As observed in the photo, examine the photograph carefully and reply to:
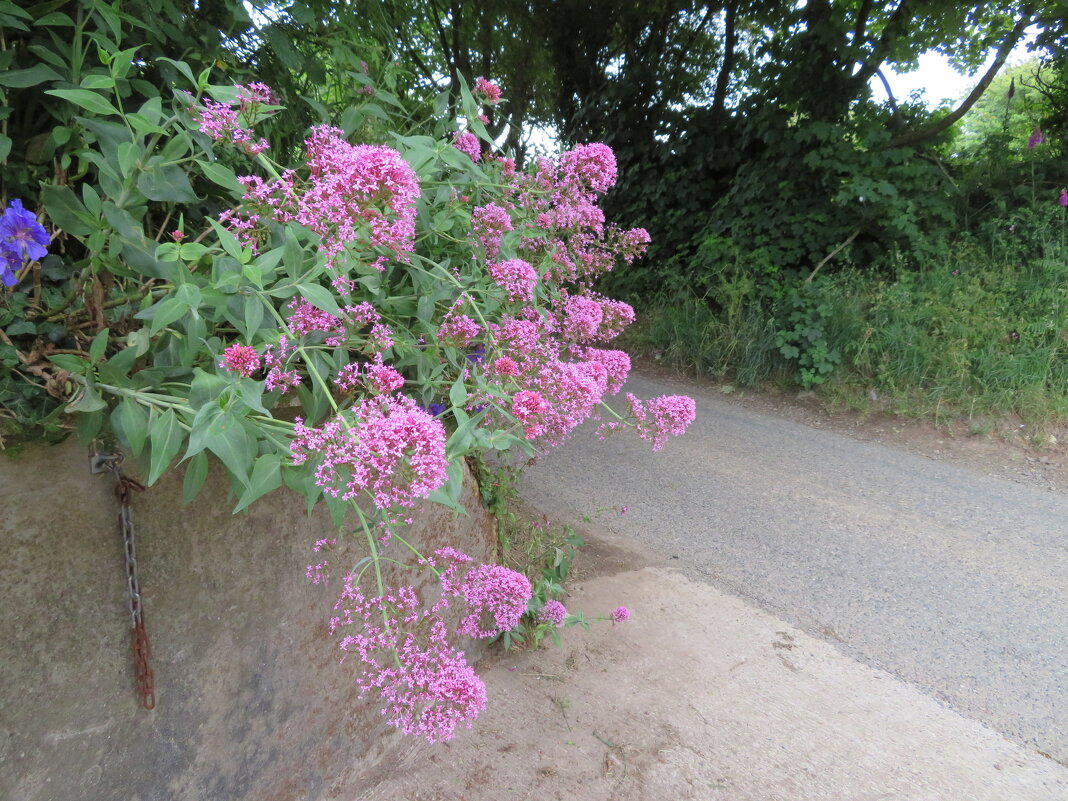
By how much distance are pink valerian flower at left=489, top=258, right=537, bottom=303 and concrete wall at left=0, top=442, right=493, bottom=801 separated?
0.89 m

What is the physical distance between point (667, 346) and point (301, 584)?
662 centimetres

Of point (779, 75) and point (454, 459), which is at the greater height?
point (779, 75)

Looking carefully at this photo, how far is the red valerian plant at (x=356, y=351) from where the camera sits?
133 centimetres

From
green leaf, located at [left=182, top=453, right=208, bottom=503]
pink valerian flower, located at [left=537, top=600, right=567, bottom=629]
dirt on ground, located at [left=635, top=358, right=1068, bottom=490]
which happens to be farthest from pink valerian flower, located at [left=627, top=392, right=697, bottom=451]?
dirt on ground, located at [left=635, top=358, right=1068, bottom=490]

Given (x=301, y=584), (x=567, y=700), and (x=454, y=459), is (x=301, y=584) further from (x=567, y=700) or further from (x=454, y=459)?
(x=567, y=700)

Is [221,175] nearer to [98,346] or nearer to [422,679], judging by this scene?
[98,346]

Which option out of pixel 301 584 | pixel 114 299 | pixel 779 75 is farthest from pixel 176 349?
pixel 779 75

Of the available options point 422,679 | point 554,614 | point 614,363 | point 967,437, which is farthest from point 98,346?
point 967,437

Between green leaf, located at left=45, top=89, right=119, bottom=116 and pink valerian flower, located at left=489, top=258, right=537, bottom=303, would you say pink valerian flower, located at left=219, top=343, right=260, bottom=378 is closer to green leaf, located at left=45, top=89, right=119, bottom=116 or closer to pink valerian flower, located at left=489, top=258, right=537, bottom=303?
green leaf, located at left=45, top=89, right=119, bottom=116

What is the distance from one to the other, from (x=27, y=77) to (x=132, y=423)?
33.7 inches

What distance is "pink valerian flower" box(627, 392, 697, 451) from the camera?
228 centimetres

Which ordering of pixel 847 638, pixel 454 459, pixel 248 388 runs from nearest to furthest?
1. pixel 248 388
2. pixel 454 459
3. pixel 847 638

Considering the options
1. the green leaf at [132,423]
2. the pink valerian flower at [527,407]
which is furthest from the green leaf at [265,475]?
the pink valerian flower at [527,407]

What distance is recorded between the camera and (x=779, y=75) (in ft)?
26.5
